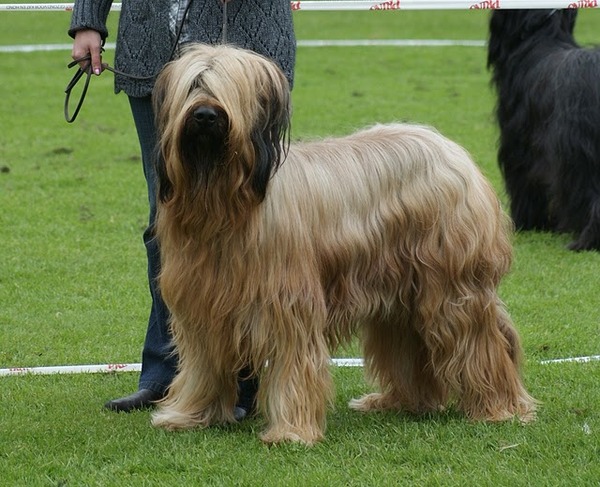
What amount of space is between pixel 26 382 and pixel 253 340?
4.94ft

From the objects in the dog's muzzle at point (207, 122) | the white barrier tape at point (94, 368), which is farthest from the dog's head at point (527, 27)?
the dog's muzzle at point (207, 122)

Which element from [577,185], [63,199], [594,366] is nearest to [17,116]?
[63,199]

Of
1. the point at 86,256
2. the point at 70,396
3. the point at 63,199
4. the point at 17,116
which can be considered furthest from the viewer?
the point at 17,116

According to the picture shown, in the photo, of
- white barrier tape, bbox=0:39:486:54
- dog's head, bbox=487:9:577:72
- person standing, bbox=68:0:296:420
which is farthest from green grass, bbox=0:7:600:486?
white barrier tape, bbox=0:39:486:54

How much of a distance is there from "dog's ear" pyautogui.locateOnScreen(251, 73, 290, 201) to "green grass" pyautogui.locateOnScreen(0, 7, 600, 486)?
1.03 m

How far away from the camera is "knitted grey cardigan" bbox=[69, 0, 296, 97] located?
4.82 metres

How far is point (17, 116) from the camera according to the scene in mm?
12922

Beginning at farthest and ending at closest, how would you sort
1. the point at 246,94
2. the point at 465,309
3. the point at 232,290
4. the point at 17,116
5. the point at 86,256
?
the point at 17,116
the point at 86,256
the point at 465,309
the point at 232,290
the point at 246,94

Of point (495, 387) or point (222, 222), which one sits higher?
point (222, 222)

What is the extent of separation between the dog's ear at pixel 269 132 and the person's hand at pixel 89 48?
0.94 m

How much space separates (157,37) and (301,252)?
1.10m

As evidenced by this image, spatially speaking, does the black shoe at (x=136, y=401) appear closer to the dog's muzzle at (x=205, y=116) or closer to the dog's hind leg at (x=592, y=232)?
the dog's muzzle at (x=205, y=116)

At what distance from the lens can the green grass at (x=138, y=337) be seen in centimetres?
441

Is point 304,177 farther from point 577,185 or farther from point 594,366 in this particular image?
point 577,185
